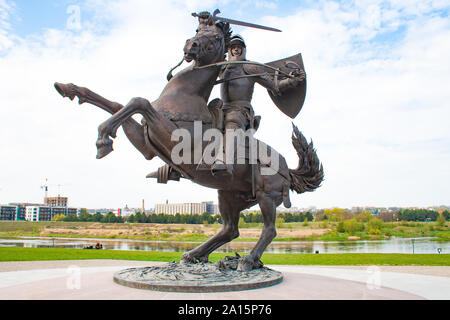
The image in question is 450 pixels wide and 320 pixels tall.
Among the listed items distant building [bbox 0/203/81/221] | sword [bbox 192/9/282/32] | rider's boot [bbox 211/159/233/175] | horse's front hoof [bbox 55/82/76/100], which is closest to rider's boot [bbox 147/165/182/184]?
rider's boot [bbox 211/159/233/175]

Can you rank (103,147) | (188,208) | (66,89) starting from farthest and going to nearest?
(188,208) → (66,89) → (103,147)

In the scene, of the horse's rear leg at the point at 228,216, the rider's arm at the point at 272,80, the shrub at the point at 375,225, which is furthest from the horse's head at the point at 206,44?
the shrub at the point at 375,225

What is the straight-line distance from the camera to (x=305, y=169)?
23.6 ft

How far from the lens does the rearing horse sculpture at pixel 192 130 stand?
5.22 metres

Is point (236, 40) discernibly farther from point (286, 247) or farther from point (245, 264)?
point (286, 247)

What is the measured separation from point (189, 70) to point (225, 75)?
2.80 ft

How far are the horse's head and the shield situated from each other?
4.46 feet

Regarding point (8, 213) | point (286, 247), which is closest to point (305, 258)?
point (286, 247)

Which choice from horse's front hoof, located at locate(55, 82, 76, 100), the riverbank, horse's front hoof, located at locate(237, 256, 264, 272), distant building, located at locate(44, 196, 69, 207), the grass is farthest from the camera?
distant building, located at locate(44, 196, 69, 207)

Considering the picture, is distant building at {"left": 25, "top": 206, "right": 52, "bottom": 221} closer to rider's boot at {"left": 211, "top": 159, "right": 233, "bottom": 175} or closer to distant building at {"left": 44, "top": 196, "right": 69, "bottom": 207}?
distant building at {"left": 44, "top": 196, "right": 69, "bottom": 207}

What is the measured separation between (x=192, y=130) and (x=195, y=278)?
2.22 metres

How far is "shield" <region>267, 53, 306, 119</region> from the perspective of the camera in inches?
274

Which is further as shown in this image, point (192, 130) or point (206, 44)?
point (206, 44)
